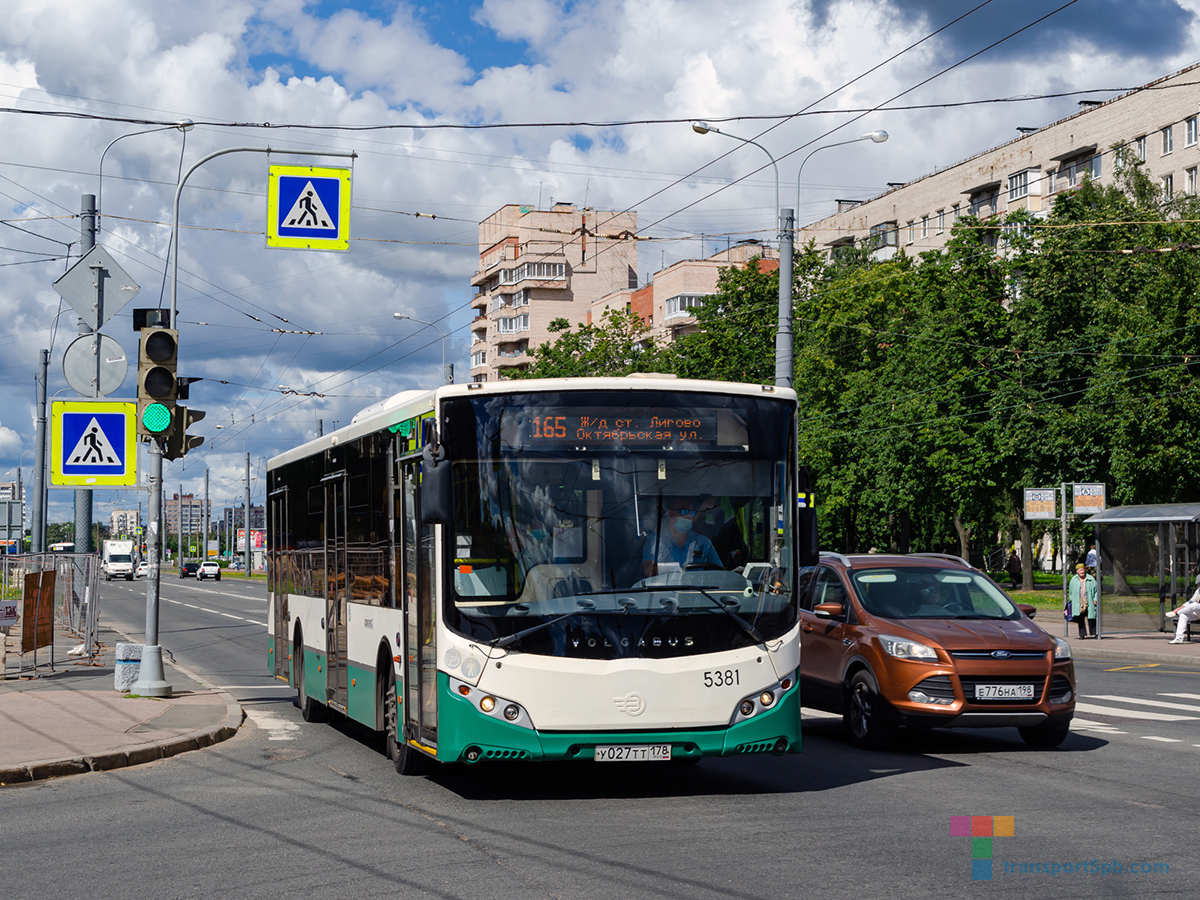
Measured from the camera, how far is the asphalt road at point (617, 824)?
687 cm

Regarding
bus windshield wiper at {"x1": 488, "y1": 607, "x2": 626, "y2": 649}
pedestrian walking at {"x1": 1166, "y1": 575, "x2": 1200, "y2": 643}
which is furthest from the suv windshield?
pedestrian walking at {"x1": 1166, "y1": 575, "x2": 1200, "y2": 643}

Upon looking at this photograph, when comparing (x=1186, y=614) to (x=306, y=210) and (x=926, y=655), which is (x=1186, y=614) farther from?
(x=306, y=210)

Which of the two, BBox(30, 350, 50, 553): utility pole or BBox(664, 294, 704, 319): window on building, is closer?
BBox(30, 350, 50, 553): utility pole

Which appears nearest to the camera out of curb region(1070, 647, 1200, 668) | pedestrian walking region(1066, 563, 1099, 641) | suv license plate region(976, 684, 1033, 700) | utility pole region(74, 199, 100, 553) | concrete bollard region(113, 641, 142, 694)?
suv license plate region(976, 684, 1033, 700)

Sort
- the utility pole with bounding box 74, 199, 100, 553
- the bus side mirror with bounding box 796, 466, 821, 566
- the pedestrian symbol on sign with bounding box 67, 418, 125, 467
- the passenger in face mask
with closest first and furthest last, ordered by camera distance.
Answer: the passenger in face mask < the bus side mirror with bounding box 796, 466, 821, 566 < the pedestrian symbol on sign with bounding box 67, 418, 125, 467 < the utility pole with bounding box 74, 199, 100, 553

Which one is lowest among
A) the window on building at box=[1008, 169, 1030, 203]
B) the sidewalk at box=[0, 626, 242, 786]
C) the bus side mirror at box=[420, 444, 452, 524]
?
the sidewalk at box=[0, 626, 242, 786]

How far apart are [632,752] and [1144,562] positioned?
2398 centimetres

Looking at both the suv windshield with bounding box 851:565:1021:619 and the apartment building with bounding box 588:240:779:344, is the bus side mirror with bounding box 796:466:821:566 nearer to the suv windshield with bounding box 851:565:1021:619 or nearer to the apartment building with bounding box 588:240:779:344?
the suv windshield with bounding box 851:565:1021:619

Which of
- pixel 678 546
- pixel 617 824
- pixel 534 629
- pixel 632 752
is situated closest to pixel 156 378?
pixel 534 629

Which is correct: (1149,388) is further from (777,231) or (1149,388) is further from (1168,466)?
(777,231)

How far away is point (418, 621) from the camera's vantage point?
32.4 feet

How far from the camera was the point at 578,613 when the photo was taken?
912cm

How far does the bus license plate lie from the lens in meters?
9.09

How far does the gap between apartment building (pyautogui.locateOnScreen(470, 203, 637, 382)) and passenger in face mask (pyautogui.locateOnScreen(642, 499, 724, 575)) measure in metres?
99.8
